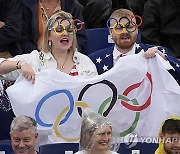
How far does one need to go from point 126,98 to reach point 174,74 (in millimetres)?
687

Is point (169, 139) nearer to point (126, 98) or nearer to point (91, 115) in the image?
point (91, 115)

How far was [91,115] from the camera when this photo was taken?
623 cm

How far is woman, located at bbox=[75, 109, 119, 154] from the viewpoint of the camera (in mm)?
6062

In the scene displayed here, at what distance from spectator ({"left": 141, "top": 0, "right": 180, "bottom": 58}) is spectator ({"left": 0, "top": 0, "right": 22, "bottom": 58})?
5.57 ft

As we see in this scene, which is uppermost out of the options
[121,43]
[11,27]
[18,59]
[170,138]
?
[11,27]

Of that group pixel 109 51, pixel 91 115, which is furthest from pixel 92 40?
pixel 91 115

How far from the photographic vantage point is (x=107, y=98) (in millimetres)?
7246

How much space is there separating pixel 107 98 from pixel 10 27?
1.71 meters

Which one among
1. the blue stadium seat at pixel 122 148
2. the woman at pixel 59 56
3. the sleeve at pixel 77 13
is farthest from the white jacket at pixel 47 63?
the blue stadium seat at pixel 122 148

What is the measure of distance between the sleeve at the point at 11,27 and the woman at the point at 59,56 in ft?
2.87

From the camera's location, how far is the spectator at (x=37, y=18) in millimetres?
8406

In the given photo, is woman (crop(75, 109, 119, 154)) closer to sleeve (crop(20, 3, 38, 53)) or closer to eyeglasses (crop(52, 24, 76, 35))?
eyeglasses (crop(52, 24, 76, 35))

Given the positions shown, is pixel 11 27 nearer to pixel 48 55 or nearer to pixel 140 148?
pixel 48 55

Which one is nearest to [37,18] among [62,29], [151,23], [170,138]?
[62,29]
